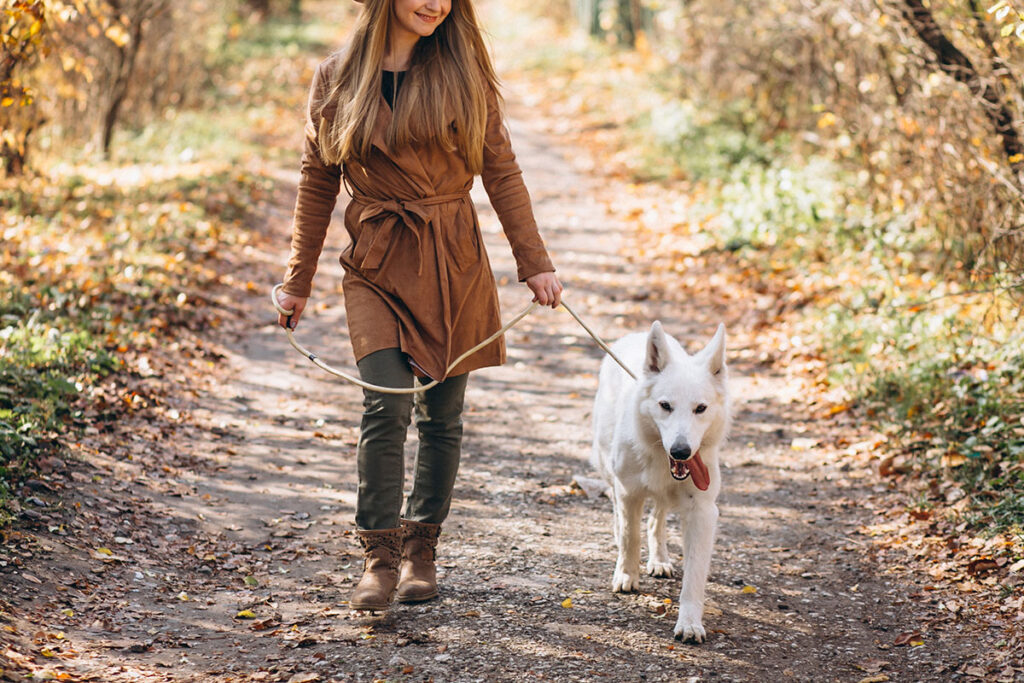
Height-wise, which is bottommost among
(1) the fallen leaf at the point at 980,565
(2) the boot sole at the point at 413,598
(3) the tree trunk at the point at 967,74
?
(2) the boot sole at the point at 413,598

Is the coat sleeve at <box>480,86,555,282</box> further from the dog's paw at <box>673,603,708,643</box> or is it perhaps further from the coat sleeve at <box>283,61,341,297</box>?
the dog's paw at <box>673,603,708,643</box>

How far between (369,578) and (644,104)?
13.0 meters

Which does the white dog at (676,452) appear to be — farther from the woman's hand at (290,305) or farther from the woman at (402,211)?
the woman's hand at (290,305)

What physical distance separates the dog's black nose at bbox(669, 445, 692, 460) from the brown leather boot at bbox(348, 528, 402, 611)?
1192 mm

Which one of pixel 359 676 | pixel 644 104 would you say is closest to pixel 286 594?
pixel 359 676

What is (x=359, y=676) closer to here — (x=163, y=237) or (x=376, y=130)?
(x=376, y=130)

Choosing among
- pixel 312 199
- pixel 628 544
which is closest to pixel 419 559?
pixel 628 544

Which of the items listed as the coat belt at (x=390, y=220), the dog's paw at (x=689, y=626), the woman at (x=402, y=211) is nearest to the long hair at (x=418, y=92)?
the woman at (x=402, y=211)

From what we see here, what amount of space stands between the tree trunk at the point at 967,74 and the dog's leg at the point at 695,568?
4.37 metres

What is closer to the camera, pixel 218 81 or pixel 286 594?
pixel 286 594

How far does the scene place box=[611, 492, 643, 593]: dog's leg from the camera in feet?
14.2

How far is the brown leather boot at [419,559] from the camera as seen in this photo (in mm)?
4246

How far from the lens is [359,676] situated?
3643 mm

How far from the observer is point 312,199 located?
13.5 ft
